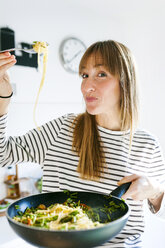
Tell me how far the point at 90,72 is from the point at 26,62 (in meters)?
1.73

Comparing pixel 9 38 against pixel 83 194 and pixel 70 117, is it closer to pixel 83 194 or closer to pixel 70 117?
pixel 70 117

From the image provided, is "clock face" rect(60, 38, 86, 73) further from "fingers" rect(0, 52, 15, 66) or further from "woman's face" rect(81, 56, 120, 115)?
"fingers" rect(0, 52, 15, 66)

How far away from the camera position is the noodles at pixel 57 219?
690 millimetres

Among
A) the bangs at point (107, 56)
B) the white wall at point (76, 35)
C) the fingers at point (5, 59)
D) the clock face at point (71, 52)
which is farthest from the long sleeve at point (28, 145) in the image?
the clock face at point (71, 52)

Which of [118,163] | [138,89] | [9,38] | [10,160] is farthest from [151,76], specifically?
[10,160]

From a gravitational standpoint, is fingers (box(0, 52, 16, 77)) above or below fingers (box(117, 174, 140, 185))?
above

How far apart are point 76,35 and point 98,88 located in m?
2.27

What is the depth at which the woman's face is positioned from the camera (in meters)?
1.16

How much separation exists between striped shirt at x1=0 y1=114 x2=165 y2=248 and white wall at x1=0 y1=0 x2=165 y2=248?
5.11ft

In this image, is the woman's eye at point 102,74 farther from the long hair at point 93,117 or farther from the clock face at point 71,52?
the clock face at point 71,52

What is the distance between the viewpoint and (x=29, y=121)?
9.41 feet

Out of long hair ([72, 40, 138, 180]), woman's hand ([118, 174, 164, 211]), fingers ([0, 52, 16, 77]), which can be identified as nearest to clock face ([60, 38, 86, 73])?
long hair ([72, 40, 138, 180])

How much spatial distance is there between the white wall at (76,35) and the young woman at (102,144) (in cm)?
157

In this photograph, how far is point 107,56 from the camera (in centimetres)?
118
